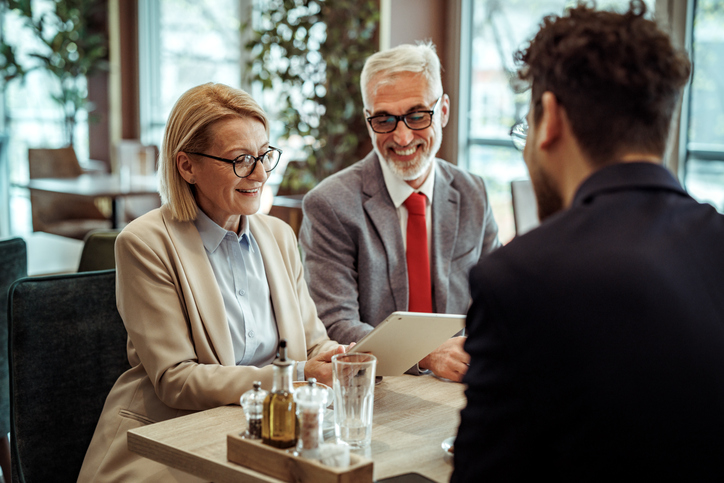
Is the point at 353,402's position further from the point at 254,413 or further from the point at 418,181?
the point at 418,181

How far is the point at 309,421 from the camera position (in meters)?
1.10

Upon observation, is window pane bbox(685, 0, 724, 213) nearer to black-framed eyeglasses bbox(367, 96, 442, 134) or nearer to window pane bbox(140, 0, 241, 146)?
black-framed eyeglasses bbox(367, 96, 442, 134)

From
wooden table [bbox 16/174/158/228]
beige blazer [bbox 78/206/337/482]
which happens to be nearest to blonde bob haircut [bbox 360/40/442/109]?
beige blazer [bbox 78/206/337/482]

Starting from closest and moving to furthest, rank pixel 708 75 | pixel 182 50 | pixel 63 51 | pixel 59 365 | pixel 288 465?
pixel 288 465 < pixel 59 365 < pixel 708 75 < pixel 63 51 < pixel 182 50

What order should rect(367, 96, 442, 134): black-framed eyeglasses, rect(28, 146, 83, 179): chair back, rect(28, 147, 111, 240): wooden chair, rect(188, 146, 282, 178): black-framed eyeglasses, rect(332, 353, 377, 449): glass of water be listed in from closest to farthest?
rect(332, 353, 377, 449): glass of water → rect(188, 146, 282, 178): black-framed eyeglasses → rect(367, 96, 442, 134): black-framed eyeglasses → rect(28, 147, 111, 240): wooden chair → rect(28, 146, 83, 179): chair back

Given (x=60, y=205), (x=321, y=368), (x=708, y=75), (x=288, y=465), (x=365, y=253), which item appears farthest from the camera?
(x=60, y=205)

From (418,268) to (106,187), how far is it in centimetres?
337

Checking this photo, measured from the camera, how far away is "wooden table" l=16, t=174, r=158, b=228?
4609 millimetres

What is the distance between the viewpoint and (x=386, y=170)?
7.13ft

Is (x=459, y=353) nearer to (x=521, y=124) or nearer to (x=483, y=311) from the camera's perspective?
(x=521, y=124)

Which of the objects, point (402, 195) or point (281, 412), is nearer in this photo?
point (281, 412)

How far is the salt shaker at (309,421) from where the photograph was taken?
110cm

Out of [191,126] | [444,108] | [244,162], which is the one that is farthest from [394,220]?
[191,126]

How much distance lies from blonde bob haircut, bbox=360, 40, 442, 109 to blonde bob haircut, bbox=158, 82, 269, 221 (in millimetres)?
523
